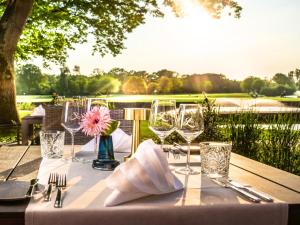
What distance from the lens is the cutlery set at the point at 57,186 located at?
1.30m

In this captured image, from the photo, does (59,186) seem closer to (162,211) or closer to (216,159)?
(162,211)

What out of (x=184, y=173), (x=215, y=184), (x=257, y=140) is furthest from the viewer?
(x=257, y=140)

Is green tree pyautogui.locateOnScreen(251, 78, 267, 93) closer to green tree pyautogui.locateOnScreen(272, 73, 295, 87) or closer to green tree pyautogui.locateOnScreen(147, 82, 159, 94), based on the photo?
green tree pyautogui.locateOnScreen(272, 73, 295, 87)

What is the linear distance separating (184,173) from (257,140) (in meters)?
3.42

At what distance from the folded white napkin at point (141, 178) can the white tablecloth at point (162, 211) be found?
0.02 metres

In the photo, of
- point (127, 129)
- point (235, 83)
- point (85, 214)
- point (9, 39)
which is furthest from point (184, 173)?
point (235, 83)

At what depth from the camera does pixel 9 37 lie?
1112 centimetres

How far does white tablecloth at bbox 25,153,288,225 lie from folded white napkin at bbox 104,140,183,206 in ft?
0.08

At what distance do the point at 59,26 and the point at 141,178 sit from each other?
15.1 meters

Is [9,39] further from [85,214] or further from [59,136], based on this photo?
[85,214]

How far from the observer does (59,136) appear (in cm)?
202

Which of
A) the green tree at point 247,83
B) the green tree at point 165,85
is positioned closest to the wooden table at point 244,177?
the green tree at point 165,85

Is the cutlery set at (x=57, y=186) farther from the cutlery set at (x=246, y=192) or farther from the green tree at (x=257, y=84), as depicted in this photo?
the green tree at (x=257, y=84)

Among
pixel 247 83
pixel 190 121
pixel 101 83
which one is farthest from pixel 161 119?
pixel 247 83
